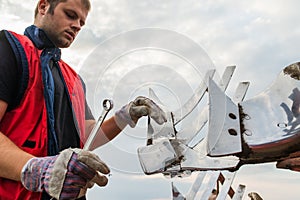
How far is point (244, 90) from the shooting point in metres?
1.86

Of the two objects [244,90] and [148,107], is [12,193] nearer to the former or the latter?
[148,107]

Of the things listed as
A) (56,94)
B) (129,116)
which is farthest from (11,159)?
(129,116)

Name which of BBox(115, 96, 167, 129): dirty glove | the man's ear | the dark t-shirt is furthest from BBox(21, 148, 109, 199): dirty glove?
the man's ear

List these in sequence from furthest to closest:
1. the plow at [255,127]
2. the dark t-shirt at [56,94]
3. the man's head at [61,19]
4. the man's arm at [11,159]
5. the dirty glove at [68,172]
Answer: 1. the man's head at [61,19]
2. the dark t-shirt at [56,94]
3. the man's arm at [11,159]
4. the dirty glove at [68,172]
5. the plow at [255,127]

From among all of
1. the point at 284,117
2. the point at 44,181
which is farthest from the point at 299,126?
the point at 44,181

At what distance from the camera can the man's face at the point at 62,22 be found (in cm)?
218

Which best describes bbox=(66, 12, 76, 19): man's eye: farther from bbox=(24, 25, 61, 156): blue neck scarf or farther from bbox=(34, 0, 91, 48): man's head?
bbox=(24, 25, 61, 156): blue neck scarf

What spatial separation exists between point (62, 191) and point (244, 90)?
3.06 feet

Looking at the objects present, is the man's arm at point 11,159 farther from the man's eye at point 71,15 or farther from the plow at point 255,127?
the man's eye at point 71,15

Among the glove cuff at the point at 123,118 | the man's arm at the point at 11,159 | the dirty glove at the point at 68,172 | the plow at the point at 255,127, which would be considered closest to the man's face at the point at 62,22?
the glove cuff at the point at 123,118

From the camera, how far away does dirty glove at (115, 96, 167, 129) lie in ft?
6.70

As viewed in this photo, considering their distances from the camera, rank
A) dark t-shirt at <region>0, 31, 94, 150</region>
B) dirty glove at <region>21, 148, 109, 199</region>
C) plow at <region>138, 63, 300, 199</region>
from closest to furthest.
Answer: plow at <region>138, 63, 300, 199</region> → dirty glove at <region>21, 148, 109, 199</region> → dark t-shirt at <region>0, 31, 94, 150</region>

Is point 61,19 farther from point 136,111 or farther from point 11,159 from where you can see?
point 11,159

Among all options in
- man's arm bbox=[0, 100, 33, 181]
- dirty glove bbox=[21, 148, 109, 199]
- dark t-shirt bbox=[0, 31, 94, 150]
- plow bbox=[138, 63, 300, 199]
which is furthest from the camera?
dark t-shirt bbox=[0, 31, 94, 150]
